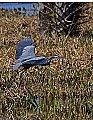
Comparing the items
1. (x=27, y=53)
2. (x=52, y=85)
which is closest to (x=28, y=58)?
(x=27, y=53)

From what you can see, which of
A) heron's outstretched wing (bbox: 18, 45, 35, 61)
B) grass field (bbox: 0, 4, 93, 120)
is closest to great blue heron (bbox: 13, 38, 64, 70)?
heron's outstretched wing (bbox: 18, 45, 35, 61)

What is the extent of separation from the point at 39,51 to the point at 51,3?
2.75 ft

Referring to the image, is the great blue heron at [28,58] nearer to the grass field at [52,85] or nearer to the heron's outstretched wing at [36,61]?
the heron's outstretched wing at [36,61]

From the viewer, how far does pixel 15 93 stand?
1980mm

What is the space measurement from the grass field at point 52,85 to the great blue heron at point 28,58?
0.21 m

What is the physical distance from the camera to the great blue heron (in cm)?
168

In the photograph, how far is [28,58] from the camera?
1.73 meters

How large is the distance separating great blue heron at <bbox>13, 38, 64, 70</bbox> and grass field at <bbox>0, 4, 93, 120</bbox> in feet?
0.71

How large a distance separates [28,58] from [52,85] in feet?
1.33

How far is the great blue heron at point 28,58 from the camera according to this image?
5.52 ft

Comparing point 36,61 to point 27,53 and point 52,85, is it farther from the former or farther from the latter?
point 52,85

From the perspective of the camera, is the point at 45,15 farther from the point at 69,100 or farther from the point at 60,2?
the point at 69,100

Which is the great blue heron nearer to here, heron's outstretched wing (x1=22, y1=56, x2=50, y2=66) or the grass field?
heron's outstretched wing (x1=22, y1=56, x2=50, y2=66)

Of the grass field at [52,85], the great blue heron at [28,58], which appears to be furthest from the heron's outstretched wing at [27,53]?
the grass field at [52,85]
